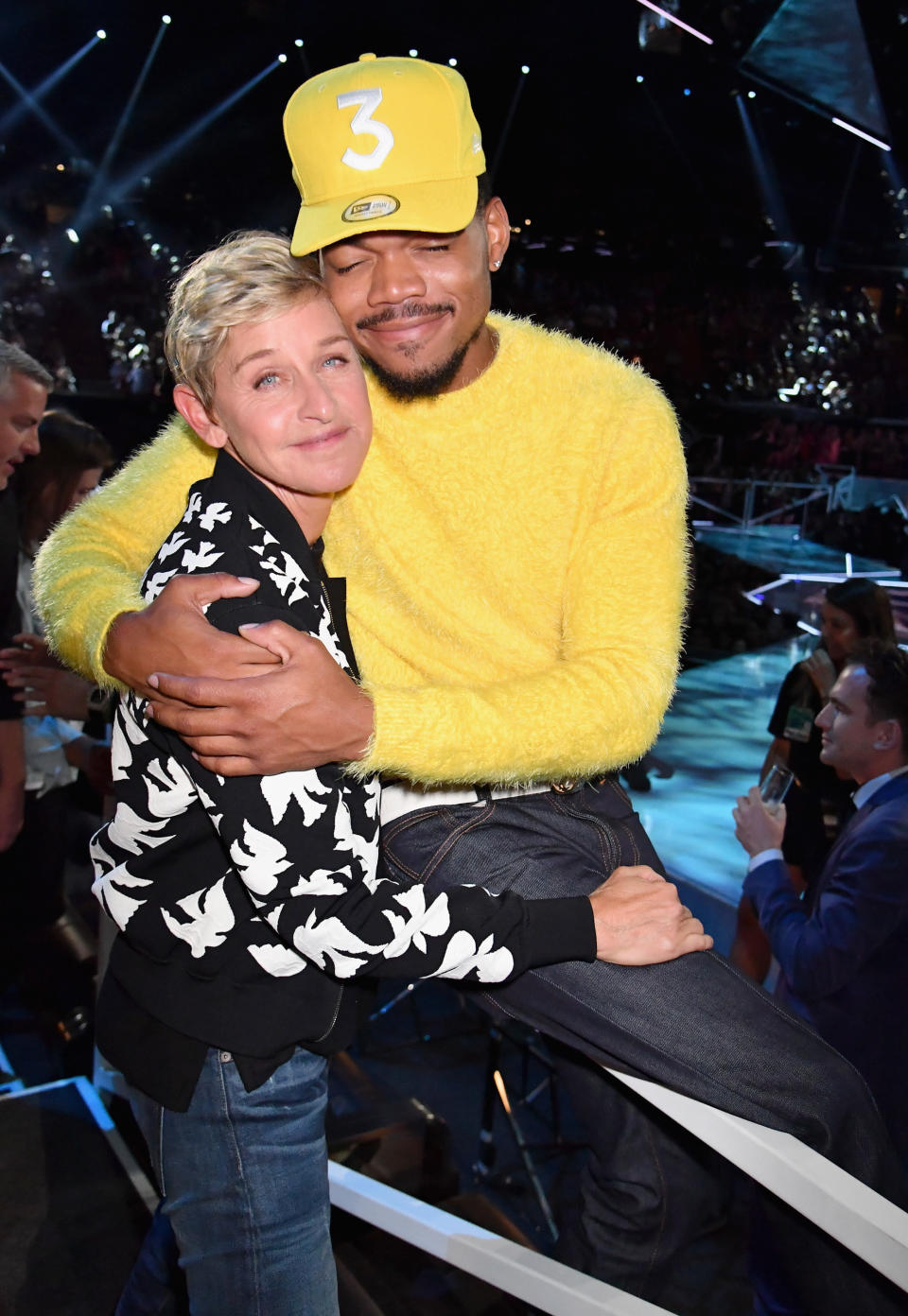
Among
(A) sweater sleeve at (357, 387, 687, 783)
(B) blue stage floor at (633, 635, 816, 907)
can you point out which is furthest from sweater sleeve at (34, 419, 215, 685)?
(B) blue stage floor at (633, 635, 816, 907)

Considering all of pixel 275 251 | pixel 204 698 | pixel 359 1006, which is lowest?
pixel 359 1006

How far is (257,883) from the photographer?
45.4 inches

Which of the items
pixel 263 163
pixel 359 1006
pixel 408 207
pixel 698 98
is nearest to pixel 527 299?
pixel 698 98

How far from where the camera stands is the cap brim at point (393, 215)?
1.46m

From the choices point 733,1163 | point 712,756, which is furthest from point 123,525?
point 712,756

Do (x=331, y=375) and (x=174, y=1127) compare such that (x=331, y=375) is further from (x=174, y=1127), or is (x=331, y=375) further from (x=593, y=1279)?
(x=593, y=1279)

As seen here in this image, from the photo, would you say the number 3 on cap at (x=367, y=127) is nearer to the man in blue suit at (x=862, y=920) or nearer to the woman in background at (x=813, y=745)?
the man in blue suit at (x=862, y=920)

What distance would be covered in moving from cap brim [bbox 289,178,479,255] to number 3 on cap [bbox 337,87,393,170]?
38 mm

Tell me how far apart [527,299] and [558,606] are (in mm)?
4184

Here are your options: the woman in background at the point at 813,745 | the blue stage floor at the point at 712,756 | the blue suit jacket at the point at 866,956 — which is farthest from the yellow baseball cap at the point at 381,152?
the blue stage floor at the point at 712,756

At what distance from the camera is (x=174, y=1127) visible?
52.7 inches

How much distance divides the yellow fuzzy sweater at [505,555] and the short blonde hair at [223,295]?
0.95 feet

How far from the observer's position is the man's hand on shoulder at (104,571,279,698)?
1.16 m

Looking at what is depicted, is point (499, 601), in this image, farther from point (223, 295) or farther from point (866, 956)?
point (866, 956)
